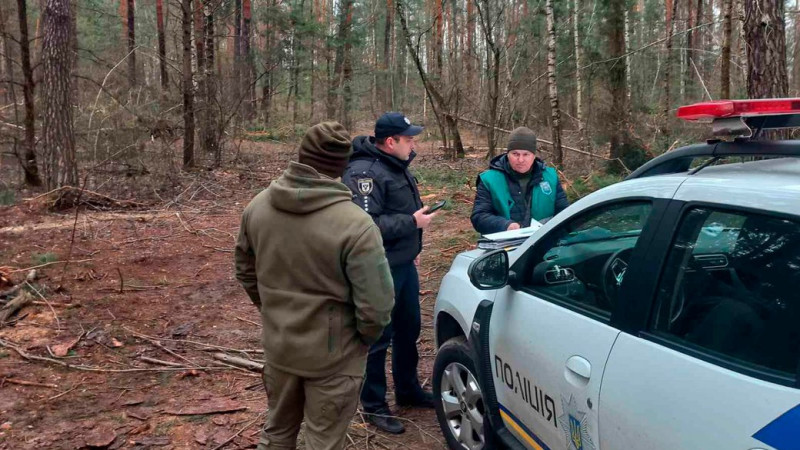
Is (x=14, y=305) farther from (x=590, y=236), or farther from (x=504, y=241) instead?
(x=590, y=236)

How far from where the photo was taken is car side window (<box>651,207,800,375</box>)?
1.79m

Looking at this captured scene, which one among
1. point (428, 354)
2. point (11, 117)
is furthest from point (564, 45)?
point (428, 354)

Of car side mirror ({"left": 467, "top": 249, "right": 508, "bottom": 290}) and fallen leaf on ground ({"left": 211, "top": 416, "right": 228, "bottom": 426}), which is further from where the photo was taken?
fallen leaf on ground ({"left": 211, "top": 416, "right": 228, "bottom": 426})

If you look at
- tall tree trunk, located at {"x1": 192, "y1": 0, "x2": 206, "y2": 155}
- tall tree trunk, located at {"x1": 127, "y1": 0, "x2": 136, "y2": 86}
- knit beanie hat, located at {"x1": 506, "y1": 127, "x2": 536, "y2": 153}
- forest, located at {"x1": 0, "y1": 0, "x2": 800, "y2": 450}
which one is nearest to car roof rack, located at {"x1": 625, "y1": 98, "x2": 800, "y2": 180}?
knit beanie hat, located at {"x1": 506, "y1": 127, "x2": 536, "y2": 153}

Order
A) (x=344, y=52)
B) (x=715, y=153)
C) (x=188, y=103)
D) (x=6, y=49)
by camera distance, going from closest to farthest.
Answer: (x=715, y=153)
(x=6, y=49)
(x=188, y=103)
(x=344, y=52)

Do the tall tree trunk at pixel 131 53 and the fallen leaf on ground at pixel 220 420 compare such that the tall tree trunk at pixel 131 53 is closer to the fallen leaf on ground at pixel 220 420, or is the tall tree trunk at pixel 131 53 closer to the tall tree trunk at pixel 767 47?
the fallen leaf on ground at pixel 220 420

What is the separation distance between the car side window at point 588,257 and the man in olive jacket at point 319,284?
0.76 m

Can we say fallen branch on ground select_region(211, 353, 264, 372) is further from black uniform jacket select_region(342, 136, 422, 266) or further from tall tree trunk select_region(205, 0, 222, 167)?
tall tree trunk select_region(205, 0, 222, 167)

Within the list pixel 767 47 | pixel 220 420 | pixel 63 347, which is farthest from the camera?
pixel 767 47

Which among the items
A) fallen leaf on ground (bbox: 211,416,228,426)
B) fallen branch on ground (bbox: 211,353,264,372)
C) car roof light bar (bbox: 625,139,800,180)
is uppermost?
car roof light bar (bbox: 625,139,800,180)

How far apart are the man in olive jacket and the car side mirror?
0.54 meters

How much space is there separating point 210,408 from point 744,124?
3.72m

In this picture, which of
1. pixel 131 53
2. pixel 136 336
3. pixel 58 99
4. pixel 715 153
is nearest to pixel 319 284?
pixel 715 153

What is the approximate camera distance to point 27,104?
11.8 meters
